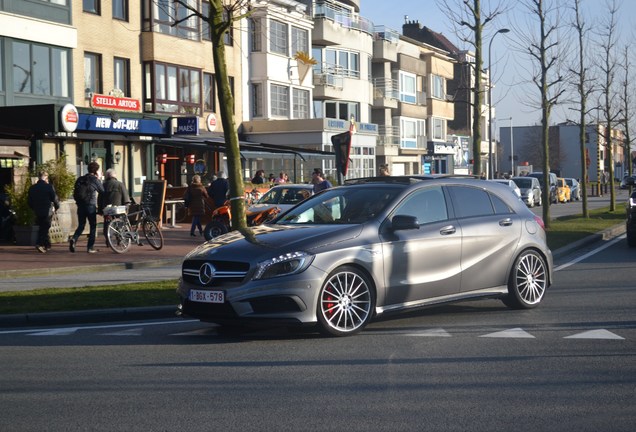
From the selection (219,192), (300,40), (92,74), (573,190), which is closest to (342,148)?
(219,192)

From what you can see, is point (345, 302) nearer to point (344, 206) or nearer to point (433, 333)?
point (433, 333)

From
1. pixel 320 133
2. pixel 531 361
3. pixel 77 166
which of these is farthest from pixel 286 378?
pixel 320 133

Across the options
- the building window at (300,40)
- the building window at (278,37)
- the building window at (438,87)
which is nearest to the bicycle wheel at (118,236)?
the building window at (278,37)

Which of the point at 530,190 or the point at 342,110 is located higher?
the point at 342,110

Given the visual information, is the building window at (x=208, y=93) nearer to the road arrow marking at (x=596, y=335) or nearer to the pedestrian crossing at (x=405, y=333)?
the pedestrian crossing at (x=405, y=333)

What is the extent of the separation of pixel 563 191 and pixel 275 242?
51.2 metres

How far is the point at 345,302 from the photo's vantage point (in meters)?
9.62

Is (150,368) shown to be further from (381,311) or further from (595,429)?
(595,429)

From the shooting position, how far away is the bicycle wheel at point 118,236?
67.5 ft

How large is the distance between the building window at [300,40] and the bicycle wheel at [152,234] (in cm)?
2755

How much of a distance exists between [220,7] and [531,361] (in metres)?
7.80

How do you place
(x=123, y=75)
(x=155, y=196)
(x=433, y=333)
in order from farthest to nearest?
(x=123, y=75)
(x=155, y=196)
(x=433, y=333)

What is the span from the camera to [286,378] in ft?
25.2

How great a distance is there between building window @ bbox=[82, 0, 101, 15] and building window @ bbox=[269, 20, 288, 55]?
40.0 feet
